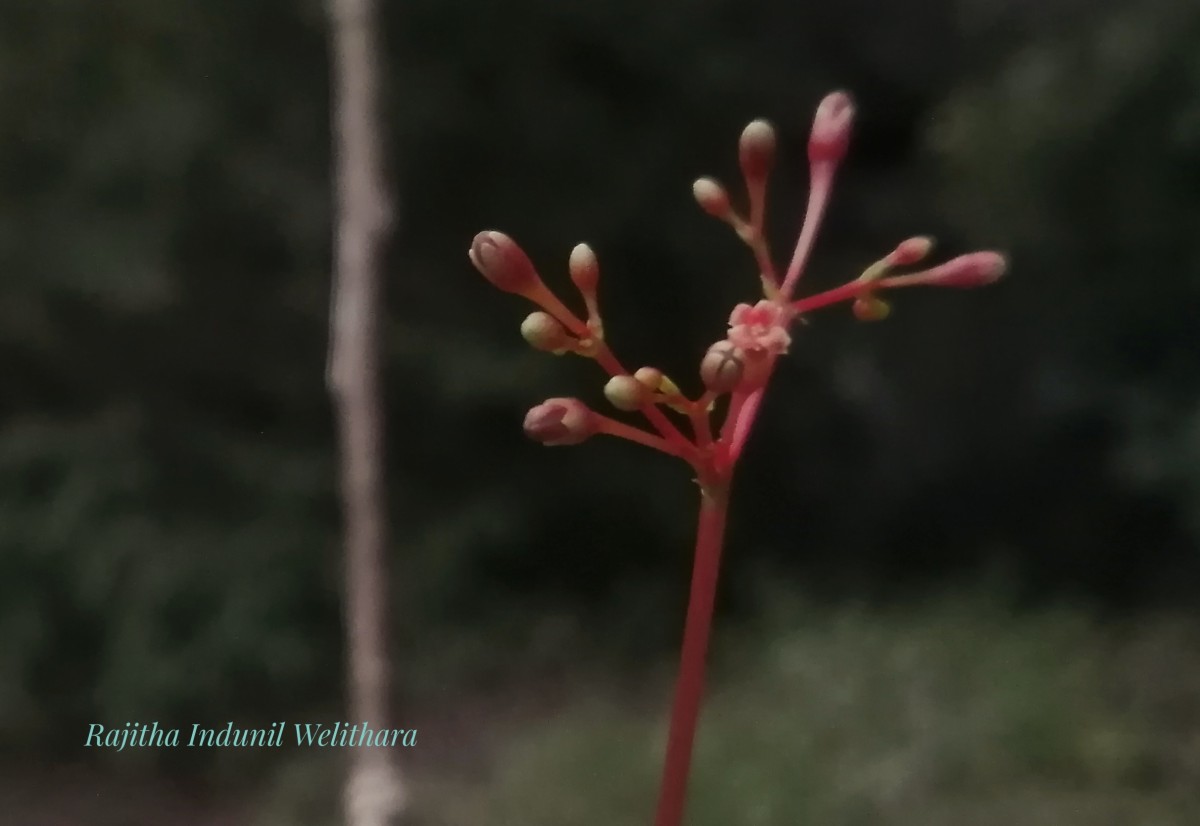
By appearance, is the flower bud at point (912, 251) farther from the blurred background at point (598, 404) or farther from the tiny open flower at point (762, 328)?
the blurred background at point (598, 404)

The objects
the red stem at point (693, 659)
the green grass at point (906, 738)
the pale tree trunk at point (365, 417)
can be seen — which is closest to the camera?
the red stem at point (693, 659)

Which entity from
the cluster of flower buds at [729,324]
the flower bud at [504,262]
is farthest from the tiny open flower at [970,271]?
the flower bud at [504,262]

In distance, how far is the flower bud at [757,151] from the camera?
31cm

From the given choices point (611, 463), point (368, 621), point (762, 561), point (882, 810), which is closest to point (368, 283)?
point (368, 621)

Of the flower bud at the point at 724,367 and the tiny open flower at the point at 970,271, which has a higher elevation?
the tiny open flower at the point at 970,271

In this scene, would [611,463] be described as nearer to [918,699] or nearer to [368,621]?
[918,699]

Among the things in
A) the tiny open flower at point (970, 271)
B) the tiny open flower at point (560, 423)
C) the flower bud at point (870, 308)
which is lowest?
the tiny open flower at point (560, 423)

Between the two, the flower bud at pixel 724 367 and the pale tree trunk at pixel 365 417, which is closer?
the flower bud at pixel 724 367

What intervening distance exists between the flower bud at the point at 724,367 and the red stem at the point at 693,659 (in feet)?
0.09

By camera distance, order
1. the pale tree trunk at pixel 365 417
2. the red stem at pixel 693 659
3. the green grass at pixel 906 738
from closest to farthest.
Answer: the red stem at pixel 693 659, the pale tree trunk at pixel 365 417, the green grass at pixel 906 738

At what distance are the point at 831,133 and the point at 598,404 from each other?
2.90ft

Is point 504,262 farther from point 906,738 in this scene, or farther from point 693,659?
point 906,738

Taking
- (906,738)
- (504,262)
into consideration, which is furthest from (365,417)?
(906,738)

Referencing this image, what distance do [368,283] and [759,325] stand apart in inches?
6.8
